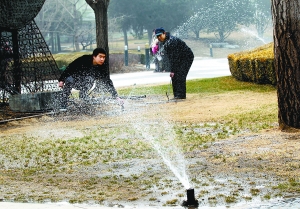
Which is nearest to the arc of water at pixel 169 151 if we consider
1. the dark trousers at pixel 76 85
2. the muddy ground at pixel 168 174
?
the muddy ground at pixel 168 174

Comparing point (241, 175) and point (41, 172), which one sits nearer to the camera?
point (241, 175)

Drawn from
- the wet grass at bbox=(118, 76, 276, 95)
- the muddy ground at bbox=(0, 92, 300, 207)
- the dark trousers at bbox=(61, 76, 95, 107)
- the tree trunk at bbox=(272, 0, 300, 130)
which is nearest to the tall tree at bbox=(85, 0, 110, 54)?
the wet grass at bbox=(118, 76, 276, 95)

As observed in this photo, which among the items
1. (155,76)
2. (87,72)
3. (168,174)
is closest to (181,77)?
(87,72)

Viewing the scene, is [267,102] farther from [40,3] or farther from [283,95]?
[40,3]

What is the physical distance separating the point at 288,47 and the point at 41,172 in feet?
12.1

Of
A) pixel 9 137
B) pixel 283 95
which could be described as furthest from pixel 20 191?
pixel 9 137

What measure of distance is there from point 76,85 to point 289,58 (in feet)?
18.9

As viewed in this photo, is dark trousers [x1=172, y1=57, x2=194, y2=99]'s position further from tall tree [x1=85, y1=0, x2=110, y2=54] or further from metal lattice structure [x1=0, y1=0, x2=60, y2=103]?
tall tree [x1=85, y1=0, x2=110, y2=54]

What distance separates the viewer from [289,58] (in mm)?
10000

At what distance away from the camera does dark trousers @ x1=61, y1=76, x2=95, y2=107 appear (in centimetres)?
1453

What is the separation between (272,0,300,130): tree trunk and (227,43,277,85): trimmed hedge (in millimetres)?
7017

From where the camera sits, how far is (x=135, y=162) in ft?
27.7

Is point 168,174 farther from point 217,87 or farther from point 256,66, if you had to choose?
point 217,87

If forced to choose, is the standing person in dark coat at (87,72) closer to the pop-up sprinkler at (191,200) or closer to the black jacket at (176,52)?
the black jacket at (176,52)
